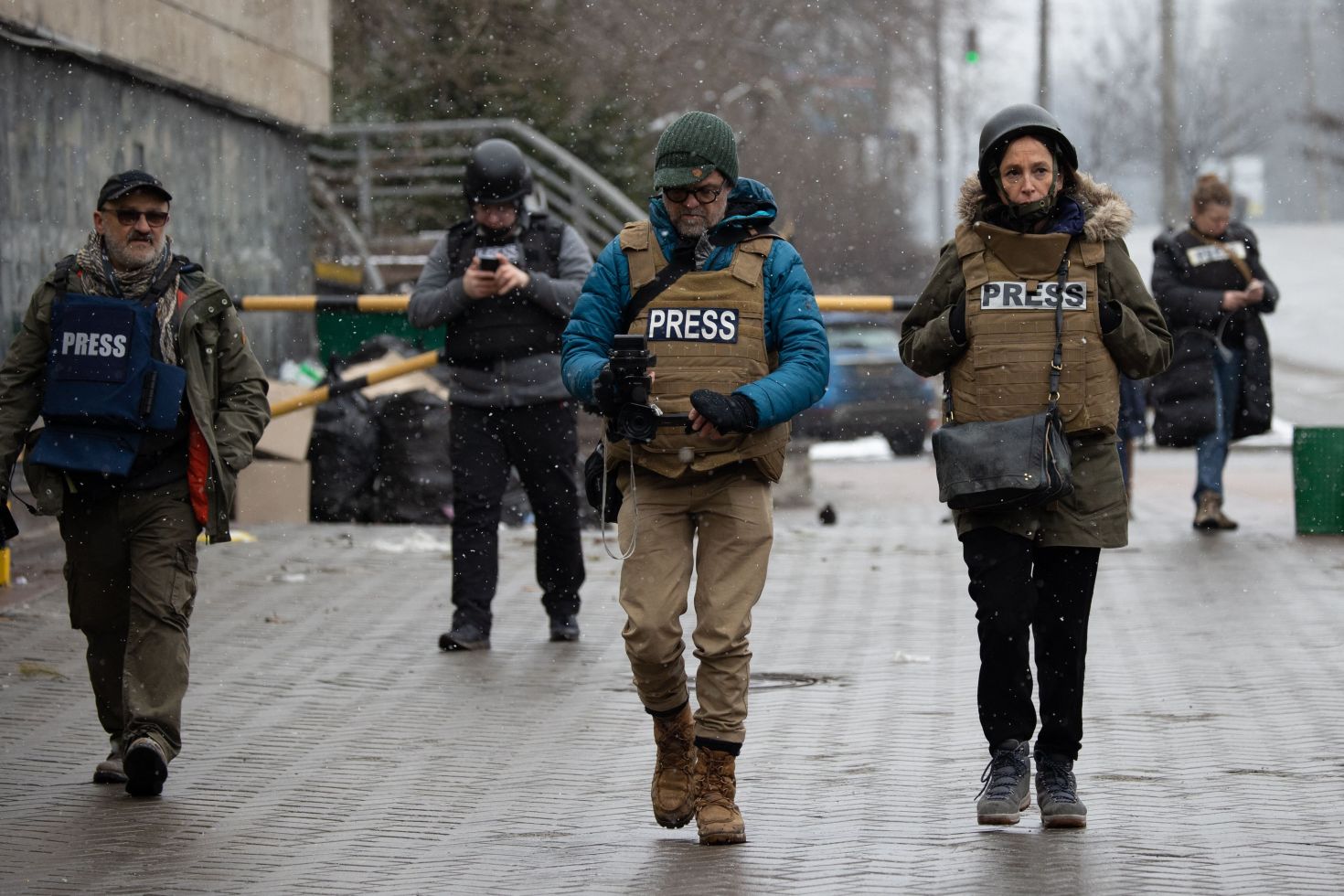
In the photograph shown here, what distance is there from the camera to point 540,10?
2453 cm

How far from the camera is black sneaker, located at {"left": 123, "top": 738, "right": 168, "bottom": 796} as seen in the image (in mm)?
5977

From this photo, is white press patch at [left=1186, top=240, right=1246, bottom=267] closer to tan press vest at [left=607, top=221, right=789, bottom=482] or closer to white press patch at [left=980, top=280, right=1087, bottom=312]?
white press patch at [left=980, top=280, right=1087, bottom=312]

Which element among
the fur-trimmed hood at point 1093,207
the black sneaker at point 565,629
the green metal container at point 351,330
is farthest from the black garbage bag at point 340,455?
the fur-trimmed hood at point 1093,207

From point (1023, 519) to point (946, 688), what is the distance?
Result: 224 centimetres

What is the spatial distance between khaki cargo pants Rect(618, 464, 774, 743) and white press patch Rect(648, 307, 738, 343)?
1.16ft

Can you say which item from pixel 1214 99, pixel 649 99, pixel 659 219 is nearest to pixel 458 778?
pixel 659 219

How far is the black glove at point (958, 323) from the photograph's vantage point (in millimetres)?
5520

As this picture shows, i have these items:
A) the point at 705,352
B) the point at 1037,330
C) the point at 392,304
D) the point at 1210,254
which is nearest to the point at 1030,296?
the point at 1037,330

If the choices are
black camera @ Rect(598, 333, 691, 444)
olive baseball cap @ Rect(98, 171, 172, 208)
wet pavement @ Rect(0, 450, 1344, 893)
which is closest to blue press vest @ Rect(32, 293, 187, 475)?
olive baseball cap @ Rect(98, 171, 172, 208)

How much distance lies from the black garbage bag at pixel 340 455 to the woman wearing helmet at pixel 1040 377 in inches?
342

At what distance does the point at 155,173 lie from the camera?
14141 mm

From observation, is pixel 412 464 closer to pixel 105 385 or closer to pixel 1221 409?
pixel 1221 409

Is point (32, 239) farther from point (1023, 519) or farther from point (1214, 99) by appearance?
point (1214, 99)

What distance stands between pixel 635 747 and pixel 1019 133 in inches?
95.5
